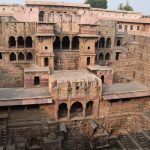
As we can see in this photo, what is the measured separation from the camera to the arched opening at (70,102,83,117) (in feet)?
72.7

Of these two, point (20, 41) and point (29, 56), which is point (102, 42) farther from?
point (20, 41)

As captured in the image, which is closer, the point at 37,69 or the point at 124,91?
the point at 124,91

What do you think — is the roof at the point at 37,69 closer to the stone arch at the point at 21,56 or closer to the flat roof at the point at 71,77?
the flat roof at the point at 71,77

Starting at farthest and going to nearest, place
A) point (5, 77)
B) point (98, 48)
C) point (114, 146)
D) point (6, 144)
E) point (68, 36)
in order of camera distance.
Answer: point (98, 48) < point (68, 36) < point (5, 77) < point (114, 146) < point (6, 144)

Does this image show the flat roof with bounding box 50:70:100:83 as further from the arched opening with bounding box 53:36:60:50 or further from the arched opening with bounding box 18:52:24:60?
the arched opening with bounding box 18:52:24:60

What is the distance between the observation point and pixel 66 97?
20906mm

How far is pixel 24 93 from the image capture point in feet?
71.4

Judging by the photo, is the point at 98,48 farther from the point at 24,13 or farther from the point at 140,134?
the point at 140,134

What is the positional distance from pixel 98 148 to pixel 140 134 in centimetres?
446

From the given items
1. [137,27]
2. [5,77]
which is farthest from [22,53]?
[137,27]

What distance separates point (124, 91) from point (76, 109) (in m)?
5.12

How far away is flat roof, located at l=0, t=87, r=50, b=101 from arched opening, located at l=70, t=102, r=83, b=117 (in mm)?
2914

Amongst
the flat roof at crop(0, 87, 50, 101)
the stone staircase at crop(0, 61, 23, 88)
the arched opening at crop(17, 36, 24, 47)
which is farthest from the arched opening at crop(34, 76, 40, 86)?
the arched opening at crop(17, 36, 24, 47)

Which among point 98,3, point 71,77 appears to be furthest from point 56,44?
point 98,3
